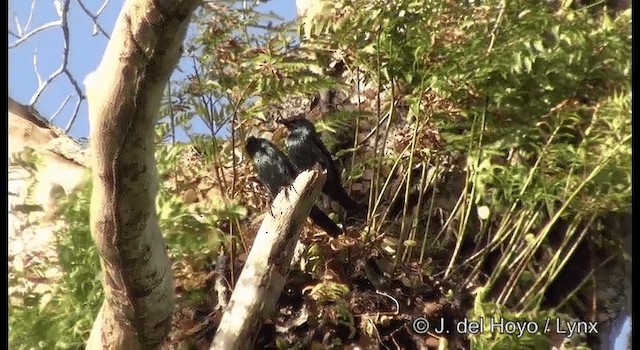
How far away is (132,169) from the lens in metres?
1.53

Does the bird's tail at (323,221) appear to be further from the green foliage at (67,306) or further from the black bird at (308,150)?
the green foliage at (67,306)

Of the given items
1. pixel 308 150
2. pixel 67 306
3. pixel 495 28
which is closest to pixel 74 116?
pixel 67 306

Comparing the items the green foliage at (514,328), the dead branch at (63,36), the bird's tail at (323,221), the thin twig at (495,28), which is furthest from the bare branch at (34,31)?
the green foliage at (514,328)

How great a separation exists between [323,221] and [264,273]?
36 centimetres

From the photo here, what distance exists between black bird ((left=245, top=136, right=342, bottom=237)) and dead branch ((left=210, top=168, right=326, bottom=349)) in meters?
0.25

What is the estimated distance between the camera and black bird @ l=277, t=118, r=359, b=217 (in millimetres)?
2268

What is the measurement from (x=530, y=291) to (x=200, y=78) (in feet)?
2.82

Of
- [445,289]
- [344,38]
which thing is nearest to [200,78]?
[344,38]

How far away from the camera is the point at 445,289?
6.64ft

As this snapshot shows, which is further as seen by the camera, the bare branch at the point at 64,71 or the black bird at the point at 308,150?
the black bird at the point at 308,150

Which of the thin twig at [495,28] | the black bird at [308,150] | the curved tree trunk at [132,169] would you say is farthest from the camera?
the black bird at [308,150]

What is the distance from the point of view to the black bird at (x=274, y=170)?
2.12m

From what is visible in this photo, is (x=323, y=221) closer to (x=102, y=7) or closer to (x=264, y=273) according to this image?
(x=264, y=273)
